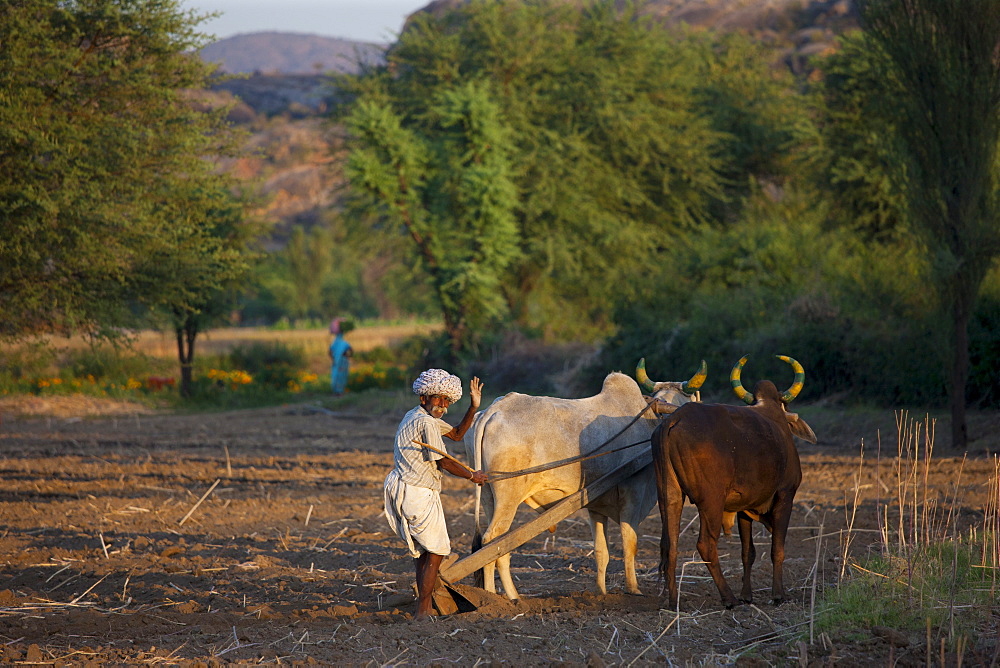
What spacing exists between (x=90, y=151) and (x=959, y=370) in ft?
35.4

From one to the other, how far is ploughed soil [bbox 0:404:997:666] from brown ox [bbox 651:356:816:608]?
325 millimetres

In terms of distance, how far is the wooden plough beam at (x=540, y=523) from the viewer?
6402mm

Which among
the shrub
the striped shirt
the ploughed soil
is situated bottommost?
the shrub

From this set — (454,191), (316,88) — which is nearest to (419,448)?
(454,191)

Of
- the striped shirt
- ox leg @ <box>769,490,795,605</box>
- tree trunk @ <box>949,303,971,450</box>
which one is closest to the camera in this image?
the striped shirt

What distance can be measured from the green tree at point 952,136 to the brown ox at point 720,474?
6.75 meters

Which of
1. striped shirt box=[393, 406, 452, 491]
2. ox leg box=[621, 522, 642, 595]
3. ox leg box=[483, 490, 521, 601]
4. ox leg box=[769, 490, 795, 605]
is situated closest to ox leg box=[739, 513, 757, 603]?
ox leg box=[769, 490, 795, 605]

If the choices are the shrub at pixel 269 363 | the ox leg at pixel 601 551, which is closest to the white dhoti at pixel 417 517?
the ox leg at pixel 601 551

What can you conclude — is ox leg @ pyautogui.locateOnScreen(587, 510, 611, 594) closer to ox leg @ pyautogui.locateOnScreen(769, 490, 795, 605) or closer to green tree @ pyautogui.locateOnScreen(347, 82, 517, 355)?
ox leg @ pyautogui.locateOnScreen(769, 490, 795, 605)

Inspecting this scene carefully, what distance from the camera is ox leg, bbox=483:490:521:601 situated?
22.0 ft

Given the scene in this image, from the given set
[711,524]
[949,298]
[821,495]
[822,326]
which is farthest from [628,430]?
[822,326]

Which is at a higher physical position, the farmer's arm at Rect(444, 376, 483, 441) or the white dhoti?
the farmer's arm at Rect(444, 376, 483, 441)

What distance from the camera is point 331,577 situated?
7652mm

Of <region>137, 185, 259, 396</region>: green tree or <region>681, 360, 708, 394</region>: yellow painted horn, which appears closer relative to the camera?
<region>681, 360, 708, 394</region>: yellow painted horn
